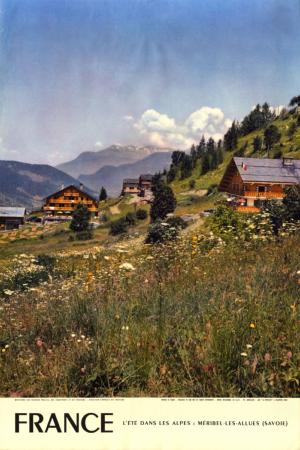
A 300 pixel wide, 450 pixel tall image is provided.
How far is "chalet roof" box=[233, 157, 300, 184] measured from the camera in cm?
798

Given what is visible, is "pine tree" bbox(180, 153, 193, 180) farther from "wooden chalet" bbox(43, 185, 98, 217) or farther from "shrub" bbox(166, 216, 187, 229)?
"wooden chalet" bbox(43, 185, 98, 217)

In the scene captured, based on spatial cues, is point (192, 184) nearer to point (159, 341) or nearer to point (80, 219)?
point (80, 219)

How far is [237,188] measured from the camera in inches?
317

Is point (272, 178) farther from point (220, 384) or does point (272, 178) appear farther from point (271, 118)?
point (220, 384)

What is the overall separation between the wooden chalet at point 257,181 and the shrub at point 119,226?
8.04 feet

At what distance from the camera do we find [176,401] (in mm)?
3834

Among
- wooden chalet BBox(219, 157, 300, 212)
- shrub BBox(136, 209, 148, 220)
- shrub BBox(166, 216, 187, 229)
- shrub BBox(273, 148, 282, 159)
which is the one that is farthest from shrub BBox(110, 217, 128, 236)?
shrub BBox(273, 148, 282, 159)

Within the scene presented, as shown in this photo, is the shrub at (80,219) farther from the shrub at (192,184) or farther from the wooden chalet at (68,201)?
the shrub at (192,184)

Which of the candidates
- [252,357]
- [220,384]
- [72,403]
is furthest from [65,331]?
[252,357]

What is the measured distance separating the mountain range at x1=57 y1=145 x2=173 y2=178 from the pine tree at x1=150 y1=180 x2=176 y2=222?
1898mm

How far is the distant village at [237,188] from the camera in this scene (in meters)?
7.45

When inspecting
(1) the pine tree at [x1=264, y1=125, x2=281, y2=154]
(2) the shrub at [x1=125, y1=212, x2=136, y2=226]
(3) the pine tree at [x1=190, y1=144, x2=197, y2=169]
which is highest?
(1) the pine tree at [x1=264, y1=125, x2=281, y2=154]

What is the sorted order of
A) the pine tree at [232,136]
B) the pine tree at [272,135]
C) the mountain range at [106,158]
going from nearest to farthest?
the mountain range at [106,158], the pine tree at [232,136], the pine tree at [272,135]

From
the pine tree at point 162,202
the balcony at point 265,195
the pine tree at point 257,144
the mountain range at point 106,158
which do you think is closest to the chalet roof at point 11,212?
the mountain range at point 106,158
